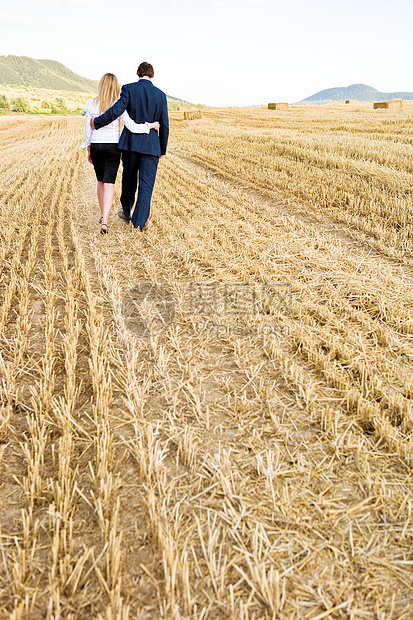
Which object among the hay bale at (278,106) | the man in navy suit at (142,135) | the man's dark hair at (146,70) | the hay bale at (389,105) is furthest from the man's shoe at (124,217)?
the hay bale at (278,106)

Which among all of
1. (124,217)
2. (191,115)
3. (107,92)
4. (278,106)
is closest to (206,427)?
(107,92)

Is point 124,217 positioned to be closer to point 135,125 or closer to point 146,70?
point 135,125

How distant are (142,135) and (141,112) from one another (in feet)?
0.97

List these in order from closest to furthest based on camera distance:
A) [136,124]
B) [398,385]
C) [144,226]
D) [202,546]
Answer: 1. [202,546]
2. [398,385]
3. [136,124]
4. [144,226]

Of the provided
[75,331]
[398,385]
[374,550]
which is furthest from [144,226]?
[374,550]

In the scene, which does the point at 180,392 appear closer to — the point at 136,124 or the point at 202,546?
the point at 202,546

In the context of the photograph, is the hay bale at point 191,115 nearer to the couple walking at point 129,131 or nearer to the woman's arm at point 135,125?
the couple walking at point 129,131

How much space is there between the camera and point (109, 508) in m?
1.97

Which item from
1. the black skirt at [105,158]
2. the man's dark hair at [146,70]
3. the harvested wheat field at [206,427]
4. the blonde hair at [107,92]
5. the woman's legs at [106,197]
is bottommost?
the harvested wheat field at [206,427]

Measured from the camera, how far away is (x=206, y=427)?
8.29ft

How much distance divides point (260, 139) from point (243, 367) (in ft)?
41.6

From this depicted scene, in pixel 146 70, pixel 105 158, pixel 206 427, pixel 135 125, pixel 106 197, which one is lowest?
pixel 206 427

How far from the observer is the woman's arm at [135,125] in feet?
19.1

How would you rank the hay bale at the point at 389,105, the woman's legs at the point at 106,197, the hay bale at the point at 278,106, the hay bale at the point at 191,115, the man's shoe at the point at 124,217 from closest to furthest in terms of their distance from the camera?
the woman's legs at the point at 106,197 < the man's shoe at the point at 124,217 < the hay bale at the point at 389,105 < the hay bale at the point at 191,115 < the hay bale at the point at 278,106
